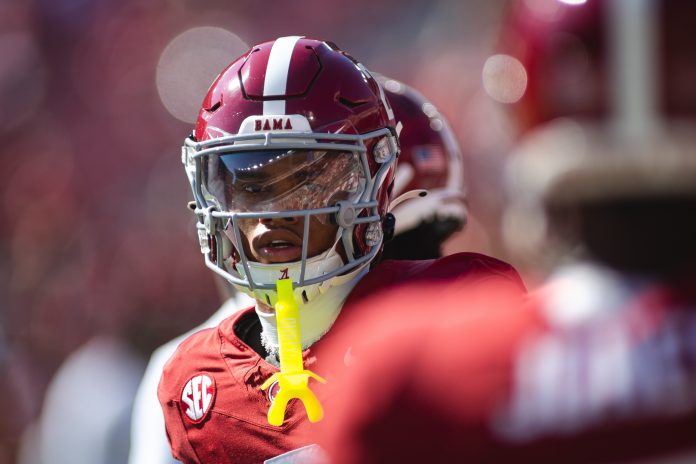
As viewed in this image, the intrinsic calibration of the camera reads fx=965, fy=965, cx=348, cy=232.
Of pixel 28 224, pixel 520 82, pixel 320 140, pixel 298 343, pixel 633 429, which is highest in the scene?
pixel 520 82

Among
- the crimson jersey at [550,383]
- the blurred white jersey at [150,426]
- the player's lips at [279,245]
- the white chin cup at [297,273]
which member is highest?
the crimson jersey at [550,383]

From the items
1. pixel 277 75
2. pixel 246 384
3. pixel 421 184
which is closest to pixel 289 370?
pixel 246 384

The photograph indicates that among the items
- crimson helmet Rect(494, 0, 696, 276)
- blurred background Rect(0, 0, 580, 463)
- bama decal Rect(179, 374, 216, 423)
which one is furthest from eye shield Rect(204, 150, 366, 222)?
blurred background Rect(0, 0, 580, 463)

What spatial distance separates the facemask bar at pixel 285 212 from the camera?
1.97 meters

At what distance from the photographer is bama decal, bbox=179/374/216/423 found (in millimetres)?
2029

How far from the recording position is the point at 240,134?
2018mm

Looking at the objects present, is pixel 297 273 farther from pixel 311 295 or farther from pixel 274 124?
pixel 274 124

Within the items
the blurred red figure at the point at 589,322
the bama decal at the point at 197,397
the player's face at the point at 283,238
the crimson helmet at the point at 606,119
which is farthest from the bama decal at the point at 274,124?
the blurred red figure at the point at 589,322

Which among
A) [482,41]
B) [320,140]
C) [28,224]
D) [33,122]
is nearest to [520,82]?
[320,140]

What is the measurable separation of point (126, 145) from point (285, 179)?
4.79 metres

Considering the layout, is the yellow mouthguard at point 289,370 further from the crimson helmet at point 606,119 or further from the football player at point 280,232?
the crimson helmet at point 606,119

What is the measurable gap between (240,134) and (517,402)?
1180 millimetres

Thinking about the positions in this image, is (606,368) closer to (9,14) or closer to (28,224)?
(28,224)

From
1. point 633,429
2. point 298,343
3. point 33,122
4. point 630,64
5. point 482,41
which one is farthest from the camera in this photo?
point 33,122
